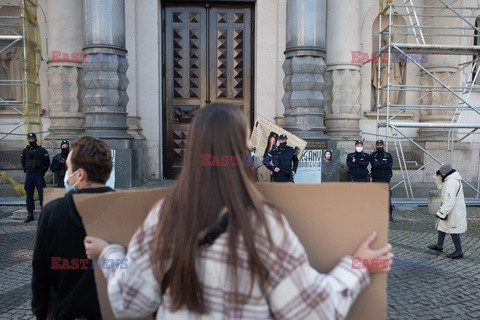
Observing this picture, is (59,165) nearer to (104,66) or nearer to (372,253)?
(104,66)

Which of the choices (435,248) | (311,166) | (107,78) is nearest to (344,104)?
(311,166)

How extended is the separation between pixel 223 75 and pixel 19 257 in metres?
7.68

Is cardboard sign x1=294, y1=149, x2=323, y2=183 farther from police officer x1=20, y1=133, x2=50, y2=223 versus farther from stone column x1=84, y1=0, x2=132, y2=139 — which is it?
police officer x1=20, y1=133, x2=50, y2=223

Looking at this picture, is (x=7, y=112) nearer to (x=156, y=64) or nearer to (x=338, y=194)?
(x=156, y=64)

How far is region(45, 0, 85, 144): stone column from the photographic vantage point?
10602mm

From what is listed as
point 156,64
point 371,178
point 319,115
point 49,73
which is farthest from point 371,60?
point 49,73

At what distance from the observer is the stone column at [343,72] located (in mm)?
11094

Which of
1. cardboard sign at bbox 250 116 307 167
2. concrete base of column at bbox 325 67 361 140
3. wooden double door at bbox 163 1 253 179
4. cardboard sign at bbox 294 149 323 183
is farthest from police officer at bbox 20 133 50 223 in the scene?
concrete base of column at bbox 325 67 361 140

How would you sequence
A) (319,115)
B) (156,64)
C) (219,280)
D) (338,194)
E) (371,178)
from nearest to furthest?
1. (219,280)
2. (338,194)
3. (371,178)
4. (319,115)
5. (156,64)

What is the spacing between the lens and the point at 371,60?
1153cm

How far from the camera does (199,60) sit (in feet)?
38.5

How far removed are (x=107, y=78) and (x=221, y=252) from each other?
942 cm

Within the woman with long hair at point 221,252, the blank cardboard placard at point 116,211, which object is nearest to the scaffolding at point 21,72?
the blank cardboard placard at point 116,211

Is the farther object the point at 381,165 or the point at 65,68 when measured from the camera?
the point at 65,68
